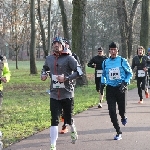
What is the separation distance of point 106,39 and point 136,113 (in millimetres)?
62525

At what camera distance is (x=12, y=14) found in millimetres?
45781

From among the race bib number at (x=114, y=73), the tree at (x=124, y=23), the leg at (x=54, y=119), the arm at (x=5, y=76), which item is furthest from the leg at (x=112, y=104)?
the tree at (x=124, y=23)

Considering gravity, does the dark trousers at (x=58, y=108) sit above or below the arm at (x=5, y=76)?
below

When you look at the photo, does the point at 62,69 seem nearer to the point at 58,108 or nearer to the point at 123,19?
the point at 58,108

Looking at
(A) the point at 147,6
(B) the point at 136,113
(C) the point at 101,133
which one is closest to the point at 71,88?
(C) the point at 101,133

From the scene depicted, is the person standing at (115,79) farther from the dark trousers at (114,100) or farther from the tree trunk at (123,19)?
the tree trunk at (123,19)

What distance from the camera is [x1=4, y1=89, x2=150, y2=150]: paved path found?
6.97 metres

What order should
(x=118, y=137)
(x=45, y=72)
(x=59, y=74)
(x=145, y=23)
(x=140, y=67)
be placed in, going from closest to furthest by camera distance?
1. (x=59, y=74)
2. (x=45, y=72)
3. (x=118, y=137)
4. (x=140, y=67)
5. (x=145, y=23)

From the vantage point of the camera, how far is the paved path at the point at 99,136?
22.9 ft

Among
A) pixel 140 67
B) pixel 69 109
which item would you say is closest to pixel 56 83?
pixel 69 109

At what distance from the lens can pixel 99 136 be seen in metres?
7.89

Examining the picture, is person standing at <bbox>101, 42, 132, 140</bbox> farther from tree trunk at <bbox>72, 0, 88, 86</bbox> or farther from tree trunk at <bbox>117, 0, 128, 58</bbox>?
tree trunk at <bbox>117, 0, 128, 58</bbox>

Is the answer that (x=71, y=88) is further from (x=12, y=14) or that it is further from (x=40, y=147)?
(x=12, y=14)

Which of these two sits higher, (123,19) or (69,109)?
(123,19)
